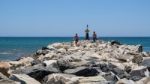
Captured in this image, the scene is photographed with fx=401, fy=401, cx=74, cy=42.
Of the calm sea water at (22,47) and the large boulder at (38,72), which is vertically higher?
the large boulder at (38,72)

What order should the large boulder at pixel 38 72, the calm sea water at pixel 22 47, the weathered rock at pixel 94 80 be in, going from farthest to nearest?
the calm sea water at pixel 22 47, the large boulder at pixel 38 72, the weathered rock at pixel 94 80

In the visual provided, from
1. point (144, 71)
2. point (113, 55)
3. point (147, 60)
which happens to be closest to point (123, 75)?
point (144, 71)

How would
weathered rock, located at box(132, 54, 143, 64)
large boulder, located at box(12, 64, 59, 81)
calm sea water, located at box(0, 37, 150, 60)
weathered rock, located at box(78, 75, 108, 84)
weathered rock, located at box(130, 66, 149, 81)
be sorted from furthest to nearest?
calm sea water, located at box(0, 37, 150, 60), weathered rock, located at box(132, 54, 143, 64), weathered rock, located at box(130, 66, 149, 81), large boulder, located at box(12, 64, 59, 81), weathered rock, located at box(78, 75, 108, 84)

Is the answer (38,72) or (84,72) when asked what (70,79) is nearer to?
(84,72)

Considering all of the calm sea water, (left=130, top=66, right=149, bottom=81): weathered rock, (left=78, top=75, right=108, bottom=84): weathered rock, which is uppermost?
(left=78, top=75, right=108, bottom=84): weathered rock

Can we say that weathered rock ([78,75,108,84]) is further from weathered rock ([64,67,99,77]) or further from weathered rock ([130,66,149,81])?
weathered rock ([130,66,149,81])

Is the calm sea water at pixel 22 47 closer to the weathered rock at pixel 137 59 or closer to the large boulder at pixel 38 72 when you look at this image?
the weathered rock at pixel 137 59

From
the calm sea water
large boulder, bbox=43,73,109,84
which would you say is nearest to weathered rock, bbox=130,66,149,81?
large boulder, bbox=43,73,109,84

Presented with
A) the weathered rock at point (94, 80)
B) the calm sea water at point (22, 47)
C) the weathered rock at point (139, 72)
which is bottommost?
the calm sea water at point (22, 47)

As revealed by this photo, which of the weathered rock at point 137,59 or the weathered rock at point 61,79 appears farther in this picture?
the weathered rock at point 137,59

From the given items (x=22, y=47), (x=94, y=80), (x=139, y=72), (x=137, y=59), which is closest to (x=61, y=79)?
(x=94, y=80)

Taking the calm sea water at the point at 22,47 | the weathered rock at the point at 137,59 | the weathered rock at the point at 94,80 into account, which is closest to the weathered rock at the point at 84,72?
the weathered rock at the point at 94,80

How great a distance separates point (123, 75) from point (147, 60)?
9.80 ft

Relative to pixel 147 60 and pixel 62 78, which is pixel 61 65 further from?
pixel 147 60
